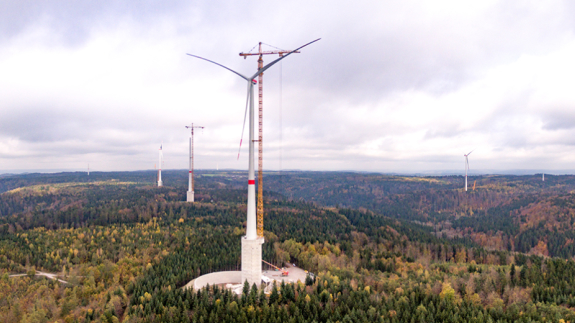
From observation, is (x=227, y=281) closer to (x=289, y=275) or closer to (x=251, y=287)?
(x=251, y=287)

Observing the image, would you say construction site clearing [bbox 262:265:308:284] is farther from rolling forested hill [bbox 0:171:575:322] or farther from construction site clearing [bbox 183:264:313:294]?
rolling forested hill [bbox 0:171:575:322]

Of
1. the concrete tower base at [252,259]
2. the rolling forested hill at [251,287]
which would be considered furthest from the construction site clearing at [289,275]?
the concrete tower base at [252,259]

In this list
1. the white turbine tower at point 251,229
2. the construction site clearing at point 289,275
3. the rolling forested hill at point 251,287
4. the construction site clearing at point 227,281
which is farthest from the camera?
the construction site clearing at point 289,275

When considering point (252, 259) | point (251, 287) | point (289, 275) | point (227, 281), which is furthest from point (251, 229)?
point (289, 275)

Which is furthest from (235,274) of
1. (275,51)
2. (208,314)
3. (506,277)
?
(506,277)

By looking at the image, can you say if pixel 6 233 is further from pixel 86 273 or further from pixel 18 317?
pixel 18 317

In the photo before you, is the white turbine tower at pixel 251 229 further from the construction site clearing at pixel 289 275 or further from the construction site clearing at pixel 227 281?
the construction site clearing at pixel 289 275

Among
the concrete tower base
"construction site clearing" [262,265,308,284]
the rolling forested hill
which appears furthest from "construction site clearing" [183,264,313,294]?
the concrete tower base

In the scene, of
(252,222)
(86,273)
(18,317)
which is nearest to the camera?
(252,222)
